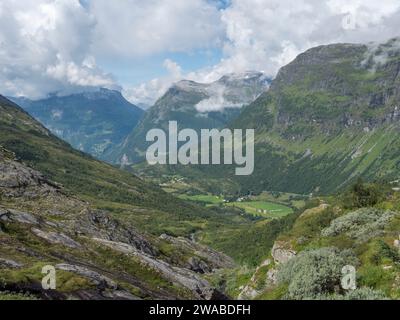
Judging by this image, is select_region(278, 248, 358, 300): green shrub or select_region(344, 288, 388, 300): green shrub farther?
select_region(278, 248, 358, 300): green shrub

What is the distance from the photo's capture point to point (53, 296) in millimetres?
42594

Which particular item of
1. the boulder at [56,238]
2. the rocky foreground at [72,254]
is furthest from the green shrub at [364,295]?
the boulder at [56,238]

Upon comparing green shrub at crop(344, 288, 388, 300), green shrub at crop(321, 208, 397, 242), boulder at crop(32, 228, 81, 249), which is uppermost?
green shrub at crop(321, 208, 397, 242)

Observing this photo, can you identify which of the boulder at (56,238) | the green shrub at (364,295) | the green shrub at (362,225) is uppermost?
the green shrub at (362,225)

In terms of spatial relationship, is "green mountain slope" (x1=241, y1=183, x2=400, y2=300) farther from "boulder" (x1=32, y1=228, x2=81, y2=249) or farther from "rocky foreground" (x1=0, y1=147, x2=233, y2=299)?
"boulder" (x1=32, y1=228, x2=81, y2=249)

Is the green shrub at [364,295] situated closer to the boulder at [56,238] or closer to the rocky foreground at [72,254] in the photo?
the rocky foreground at [72,254]

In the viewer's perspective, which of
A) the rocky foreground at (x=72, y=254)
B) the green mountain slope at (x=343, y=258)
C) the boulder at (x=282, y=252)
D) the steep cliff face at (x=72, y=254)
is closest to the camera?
Answer: the green mountain slope at (x=343, y=258)

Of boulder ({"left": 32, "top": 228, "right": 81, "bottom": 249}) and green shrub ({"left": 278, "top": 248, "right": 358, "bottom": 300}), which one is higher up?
boulder ({"left": 32, "top": 228, "right": 81, "bottom": 249})

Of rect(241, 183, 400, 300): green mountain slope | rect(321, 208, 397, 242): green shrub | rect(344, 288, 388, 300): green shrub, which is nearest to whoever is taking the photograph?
rect(344, 288, 388, 300): green shrub

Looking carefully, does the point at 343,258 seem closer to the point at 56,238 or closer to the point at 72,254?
the point at 72,254

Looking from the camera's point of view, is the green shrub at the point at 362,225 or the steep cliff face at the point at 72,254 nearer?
the steep cliff face at the point at 72,254

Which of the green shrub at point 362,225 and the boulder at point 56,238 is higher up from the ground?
the green shrub at point 362,225

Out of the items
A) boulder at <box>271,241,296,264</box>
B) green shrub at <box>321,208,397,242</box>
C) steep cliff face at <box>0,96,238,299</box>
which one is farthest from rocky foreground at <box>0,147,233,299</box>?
green shrub at <box>321,208,397,242</box>
